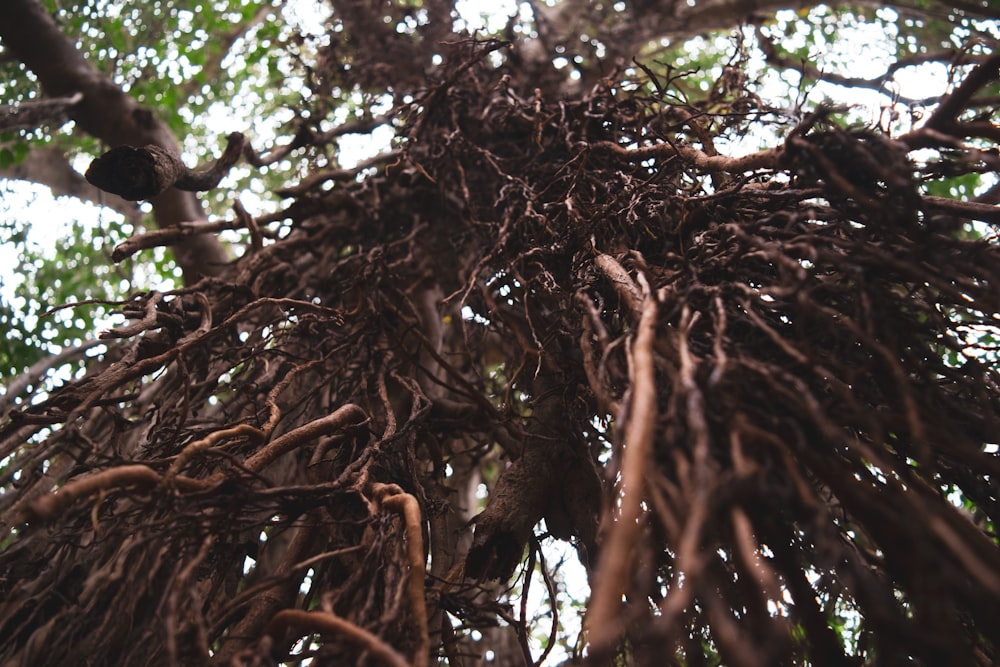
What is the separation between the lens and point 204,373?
152cm

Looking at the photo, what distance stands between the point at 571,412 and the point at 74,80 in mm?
2010

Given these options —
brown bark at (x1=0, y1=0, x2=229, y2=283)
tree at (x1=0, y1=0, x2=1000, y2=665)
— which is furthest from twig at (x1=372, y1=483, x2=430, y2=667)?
brown bark at (x1=0, y1=0, x2=229, y2=283)

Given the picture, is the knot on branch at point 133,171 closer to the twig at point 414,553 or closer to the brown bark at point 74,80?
the brown bark at point 74,80

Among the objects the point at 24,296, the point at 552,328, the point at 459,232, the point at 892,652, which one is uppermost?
the point at 24,296

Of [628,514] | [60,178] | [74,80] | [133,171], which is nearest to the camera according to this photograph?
[628,514]

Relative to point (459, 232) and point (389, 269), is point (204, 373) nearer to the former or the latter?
point (389, 269)

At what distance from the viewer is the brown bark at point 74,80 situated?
1.90 metres

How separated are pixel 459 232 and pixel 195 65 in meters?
1.81

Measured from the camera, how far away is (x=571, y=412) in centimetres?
133

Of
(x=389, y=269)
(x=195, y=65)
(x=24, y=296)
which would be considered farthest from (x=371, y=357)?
Answer: (x=195, y=65)

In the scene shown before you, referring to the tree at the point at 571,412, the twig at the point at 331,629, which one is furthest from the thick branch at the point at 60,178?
the twig at the point at 331,629

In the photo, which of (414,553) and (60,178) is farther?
(60,178)

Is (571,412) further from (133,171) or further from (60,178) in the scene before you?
(60,178)

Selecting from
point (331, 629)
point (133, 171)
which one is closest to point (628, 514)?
point (331, 629)
